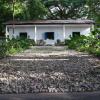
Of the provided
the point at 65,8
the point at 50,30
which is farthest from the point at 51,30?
the point at 65,8

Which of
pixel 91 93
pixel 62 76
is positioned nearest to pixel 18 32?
pixel 62 76

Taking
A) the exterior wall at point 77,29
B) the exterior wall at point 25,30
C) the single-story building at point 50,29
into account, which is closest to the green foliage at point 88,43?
the single-story building at point 50,29

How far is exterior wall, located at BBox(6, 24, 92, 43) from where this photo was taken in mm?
48281

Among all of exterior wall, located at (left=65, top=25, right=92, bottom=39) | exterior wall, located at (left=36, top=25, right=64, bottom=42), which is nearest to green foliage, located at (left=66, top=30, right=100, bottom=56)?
exterior wall, located at (left=65, top=25, right=92, bottom=39)

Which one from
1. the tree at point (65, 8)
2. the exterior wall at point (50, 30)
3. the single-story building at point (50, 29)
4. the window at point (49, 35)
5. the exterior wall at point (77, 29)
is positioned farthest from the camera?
the tree at point (65, 8)

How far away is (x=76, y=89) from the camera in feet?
31.2

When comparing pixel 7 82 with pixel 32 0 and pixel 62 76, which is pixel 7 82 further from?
pixel 32 0

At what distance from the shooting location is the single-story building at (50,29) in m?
47.5

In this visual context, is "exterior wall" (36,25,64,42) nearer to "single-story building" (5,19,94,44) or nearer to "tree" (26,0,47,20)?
"single-story building" (5,19,94,44)

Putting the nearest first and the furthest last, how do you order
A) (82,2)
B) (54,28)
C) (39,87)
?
(39,87) < (54,28) < (82,2)

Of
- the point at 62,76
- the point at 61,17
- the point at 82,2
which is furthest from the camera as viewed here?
the point at 61,17

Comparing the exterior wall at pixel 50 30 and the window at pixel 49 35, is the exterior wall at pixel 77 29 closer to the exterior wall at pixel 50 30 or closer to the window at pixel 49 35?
the exterior wall at pixel 50 30

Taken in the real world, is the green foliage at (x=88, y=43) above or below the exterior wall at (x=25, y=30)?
below

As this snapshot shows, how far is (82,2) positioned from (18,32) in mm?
15357
